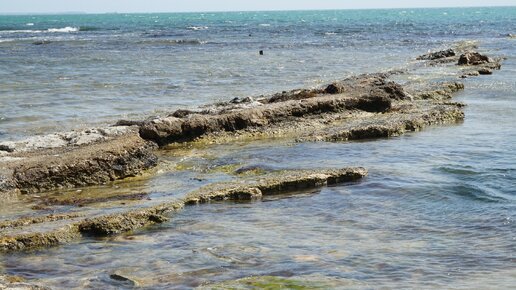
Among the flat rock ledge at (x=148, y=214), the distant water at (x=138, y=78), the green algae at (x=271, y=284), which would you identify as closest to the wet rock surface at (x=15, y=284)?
the flat rock ledge at (x=148, y=214)

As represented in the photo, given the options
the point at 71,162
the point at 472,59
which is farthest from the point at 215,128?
the point at 472,59

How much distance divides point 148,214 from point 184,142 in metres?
4.01

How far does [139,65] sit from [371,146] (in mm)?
18698

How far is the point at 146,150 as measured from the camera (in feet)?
30.5

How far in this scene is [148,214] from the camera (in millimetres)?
6895

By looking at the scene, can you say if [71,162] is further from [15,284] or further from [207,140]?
[15,284]

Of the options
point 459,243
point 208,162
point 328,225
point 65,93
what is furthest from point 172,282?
point 65,93

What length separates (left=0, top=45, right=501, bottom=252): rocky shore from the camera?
676 cm

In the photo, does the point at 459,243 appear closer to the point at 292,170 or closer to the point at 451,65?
the point at 292,170

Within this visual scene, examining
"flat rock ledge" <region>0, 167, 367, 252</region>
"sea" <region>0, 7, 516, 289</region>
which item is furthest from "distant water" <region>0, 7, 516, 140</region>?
"flat rock ledge" <region>0, 167, 367, 252</region>

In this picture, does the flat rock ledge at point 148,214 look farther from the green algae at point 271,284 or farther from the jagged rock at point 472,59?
the jagged rock at point 472,59

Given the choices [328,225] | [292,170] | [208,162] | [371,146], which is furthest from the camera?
[371,146]

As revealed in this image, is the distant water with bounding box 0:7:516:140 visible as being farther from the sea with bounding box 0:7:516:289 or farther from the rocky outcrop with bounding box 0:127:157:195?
the rocky outcrop with bounding box 0:127:157:195

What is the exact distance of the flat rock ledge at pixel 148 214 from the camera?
624 centimetres
